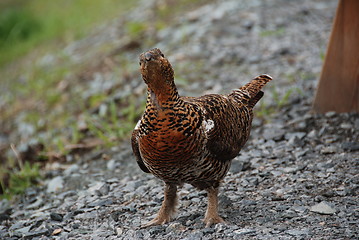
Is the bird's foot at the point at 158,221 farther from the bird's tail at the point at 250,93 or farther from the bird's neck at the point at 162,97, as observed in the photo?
the bird's tail at the point at 250,93

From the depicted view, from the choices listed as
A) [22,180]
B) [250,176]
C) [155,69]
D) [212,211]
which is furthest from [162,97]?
[22,180]

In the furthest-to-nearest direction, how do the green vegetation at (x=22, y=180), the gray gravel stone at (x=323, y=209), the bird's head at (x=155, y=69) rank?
the green vegetation at (x=22, y=180)
the gray gravel stone at (x=323, y=209)
the bird's head at (x=155, y=69)

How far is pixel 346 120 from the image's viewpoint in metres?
5.57

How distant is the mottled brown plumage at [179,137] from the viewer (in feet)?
11.4

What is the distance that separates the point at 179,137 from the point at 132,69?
484cm

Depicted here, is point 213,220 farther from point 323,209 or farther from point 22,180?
point 22,180

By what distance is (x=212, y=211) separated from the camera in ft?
13.0

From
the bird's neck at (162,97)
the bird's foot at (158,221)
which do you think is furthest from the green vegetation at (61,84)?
the bird's neck at (162,97)

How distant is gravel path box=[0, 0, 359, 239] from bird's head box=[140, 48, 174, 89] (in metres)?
1.16

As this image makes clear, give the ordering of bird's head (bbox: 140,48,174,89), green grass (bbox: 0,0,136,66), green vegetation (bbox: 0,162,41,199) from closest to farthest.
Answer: bird's head (bbox: 140,48,174,89) < green vegetation (bbox: 0,162,41,199) < green grass (bbox: 0,0,136,66)

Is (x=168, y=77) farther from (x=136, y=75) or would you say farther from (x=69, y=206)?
(x=136, y=75)

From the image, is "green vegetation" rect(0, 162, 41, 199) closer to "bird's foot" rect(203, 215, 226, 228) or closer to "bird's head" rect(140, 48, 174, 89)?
"bird's foot" rect(203, 215, 226, 228)

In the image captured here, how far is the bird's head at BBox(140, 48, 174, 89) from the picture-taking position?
11.0 ft

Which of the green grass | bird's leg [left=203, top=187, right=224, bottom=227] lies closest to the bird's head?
bird's leg [left=203, top=187, right=224, bottom=227]
